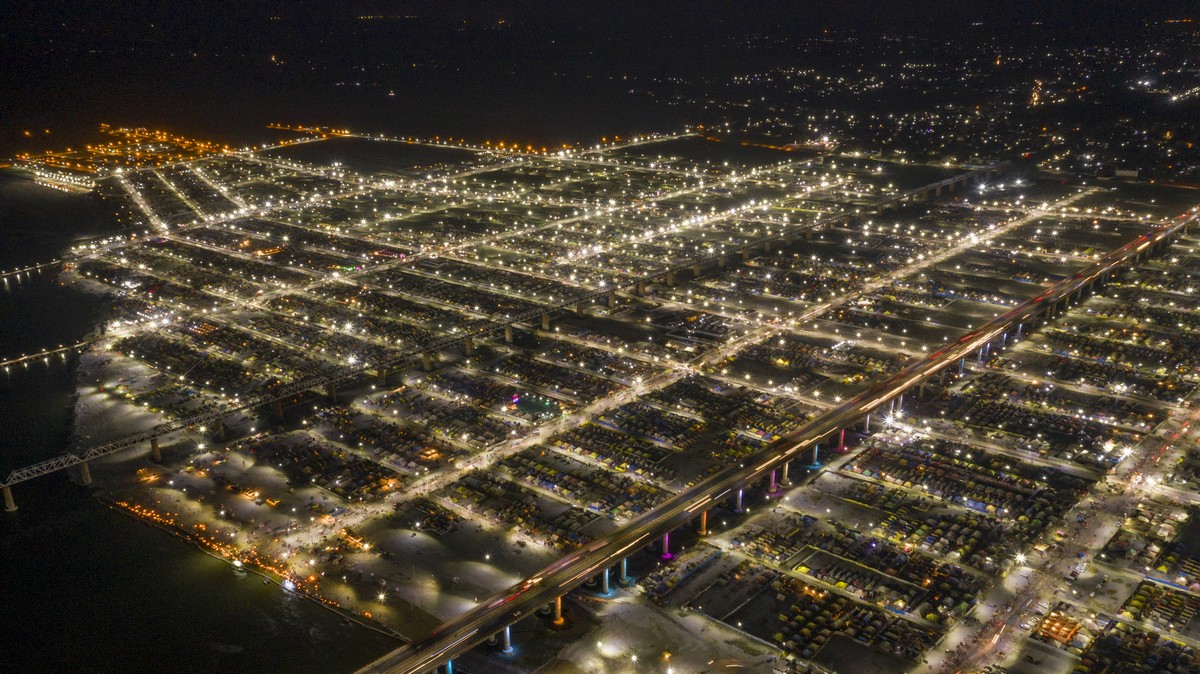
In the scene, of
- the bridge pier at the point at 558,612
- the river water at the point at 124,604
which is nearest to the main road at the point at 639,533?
the bridge pier at the point at 558,612

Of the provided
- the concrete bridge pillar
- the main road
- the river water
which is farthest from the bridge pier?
the river water

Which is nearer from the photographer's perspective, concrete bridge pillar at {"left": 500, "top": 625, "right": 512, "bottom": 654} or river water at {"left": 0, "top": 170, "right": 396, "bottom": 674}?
concrete bridge pillar at {"left": 500, "top": 625, "right": 512, "bottom": 654}

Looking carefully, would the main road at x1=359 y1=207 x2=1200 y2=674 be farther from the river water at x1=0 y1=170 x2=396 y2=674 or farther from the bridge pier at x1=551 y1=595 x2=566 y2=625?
the river water at x1=0 y1=170 x2=396 y2=674

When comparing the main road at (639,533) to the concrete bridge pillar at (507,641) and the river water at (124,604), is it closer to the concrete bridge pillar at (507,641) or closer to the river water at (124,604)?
the concrete bridge pillar at (507,641)

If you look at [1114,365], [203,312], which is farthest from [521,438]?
[1114,365]

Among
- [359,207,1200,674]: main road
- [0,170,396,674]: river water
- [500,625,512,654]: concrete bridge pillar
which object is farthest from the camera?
[0,170,396,674]: river water

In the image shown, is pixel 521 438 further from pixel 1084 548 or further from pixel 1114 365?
pixel 1114 365

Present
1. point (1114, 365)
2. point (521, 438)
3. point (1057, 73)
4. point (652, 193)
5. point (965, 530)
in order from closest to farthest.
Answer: point (965, 530) → point (521, 438) → point (1114, 365) → point (652, 193) → point (1057, 73)
